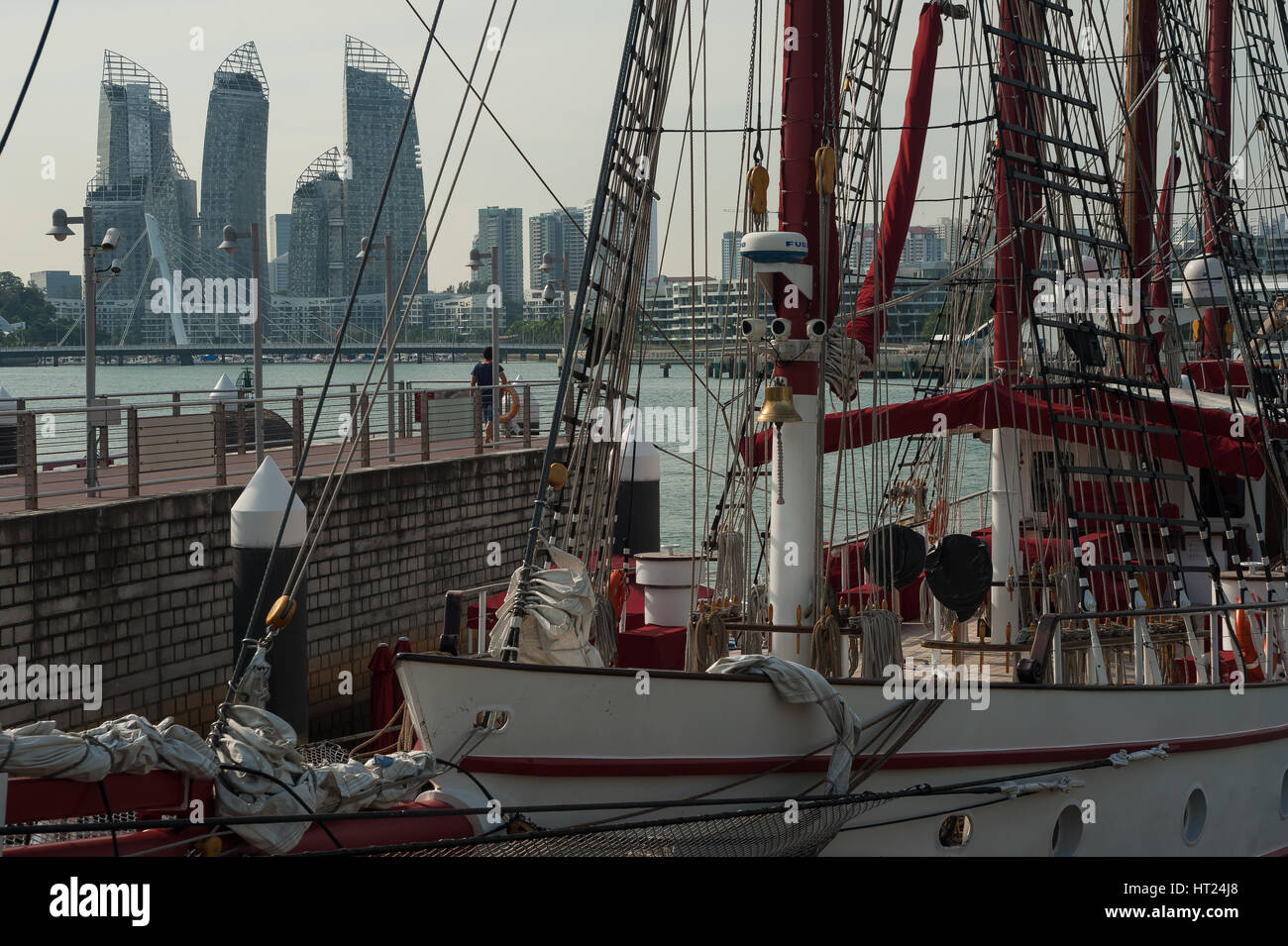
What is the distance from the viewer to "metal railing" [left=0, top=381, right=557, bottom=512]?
14.7 m

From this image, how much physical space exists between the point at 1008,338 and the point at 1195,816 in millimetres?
4614

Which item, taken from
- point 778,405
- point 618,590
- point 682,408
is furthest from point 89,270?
point 682,408

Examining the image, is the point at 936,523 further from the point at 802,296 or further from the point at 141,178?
the point at 141,178

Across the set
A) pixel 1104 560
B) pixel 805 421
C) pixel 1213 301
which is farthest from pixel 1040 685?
pixel 1213 301

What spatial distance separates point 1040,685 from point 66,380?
107460 millimetres

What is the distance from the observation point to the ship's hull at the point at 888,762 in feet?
25.8

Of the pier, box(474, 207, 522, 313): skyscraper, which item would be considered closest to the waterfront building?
box(474, 207, 522, 313): skyscraper

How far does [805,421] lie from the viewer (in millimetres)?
10219

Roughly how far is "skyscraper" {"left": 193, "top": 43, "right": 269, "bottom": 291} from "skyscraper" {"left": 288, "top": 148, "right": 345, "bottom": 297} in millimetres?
2203

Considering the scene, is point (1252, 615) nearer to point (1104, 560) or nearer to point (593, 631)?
point (1104, 560)

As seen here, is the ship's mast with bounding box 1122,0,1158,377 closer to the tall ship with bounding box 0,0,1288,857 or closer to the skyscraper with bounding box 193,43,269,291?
the tall ship with bounding box 0,0,1288,857

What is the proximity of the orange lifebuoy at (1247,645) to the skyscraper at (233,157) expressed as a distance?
8209 cm

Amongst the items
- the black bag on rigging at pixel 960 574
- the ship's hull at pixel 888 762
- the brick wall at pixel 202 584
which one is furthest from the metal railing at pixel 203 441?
the black bag on rigging at pixel 960 574
